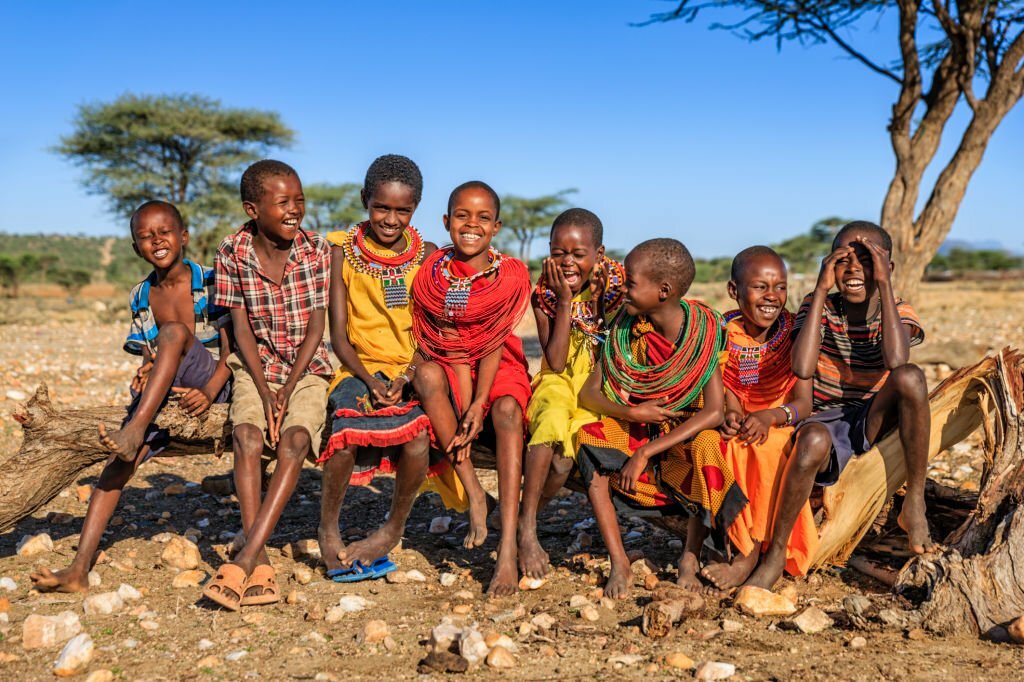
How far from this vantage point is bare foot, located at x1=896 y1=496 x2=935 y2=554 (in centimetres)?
357

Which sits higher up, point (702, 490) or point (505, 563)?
point (702, 490)

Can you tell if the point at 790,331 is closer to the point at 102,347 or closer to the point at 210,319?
the point at 210,319

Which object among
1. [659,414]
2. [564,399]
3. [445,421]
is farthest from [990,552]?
[445,421]

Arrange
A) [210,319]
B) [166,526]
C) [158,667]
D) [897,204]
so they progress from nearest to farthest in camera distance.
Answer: [158,667] → [210,319] → [166,526] → [897,204]

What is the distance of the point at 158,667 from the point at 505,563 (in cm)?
139

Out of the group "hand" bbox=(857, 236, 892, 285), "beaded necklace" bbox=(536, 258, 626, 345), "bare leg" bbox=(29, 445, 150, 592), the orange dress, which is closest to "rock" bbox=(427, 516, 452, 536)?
"beaded necklace" bbox=(536, 258, 626, 345)

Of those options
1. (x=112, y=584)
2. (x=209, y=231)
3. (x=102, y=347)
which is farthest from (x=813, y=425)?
(x=209, y=231)

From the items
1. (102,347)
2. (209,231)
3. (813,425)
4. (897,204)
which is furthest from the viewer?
(209,231)

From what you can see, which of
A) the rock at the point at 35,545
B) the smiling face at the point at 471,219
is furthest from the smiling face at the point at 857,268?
the rock at the point at 35,545

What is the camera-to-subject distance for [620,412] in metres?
3.79

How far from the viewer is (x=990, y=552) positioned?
3275 millimetres

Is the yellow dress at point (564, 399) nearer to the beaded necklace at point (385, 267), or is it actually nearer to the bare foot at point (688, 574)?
the bare foot at point (688, 574)

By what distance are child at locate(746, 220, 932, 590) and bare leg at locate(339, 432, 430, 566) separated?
4.87 feet

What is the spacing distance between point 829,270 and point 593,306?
105 centimetres
